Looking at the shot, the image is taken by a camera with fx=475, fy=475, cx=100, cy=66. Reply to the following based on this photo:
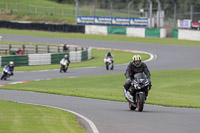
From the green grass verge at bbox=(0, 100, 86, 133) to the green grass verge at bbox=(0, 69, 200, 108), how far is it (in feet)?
15.2

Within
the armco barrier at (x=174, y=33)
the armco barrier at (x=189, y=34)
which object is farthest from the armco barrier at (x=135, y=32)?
the armco barrier at (x=189, y=34)

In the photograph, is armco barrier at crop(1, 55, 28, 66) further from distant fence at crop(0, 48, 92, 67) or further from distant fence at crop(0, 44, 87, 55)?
distant fence at crop(0, 44, 87, 55)

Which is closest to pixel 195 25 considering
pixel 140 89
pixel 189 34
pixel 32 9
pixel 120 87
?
pixel 189 34

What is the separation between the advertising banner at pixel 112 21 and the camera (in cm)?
5822

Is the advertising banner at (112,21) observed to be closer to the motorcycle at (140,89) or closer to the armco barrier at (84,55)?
the armco barrier at (84,55)

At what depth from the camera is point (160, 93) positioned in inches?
754

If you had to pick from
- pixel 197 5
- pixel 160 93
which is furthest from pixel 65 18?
pixel 160 93

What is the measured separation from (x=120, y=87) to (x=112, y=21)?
39341 millimetres

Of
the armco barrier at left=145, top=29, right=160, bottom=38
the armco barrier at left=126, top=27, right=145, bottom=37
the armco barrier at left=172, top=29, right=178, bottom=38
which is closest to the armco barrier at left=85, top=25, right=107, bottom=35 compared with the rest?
the armco barrier at left=126, top=27, right=145, bottom=37

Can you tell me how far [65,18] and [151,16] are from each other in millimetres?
19633

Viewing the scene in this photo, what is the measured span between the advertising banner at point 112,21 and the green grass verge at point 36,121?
46585 millimetres

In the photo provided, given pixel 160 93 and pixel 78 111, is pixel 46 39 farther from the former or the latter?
pixel 78 111

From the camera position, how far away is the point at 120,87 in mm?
22219

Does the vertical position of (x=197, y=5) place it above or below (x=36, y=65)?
above
